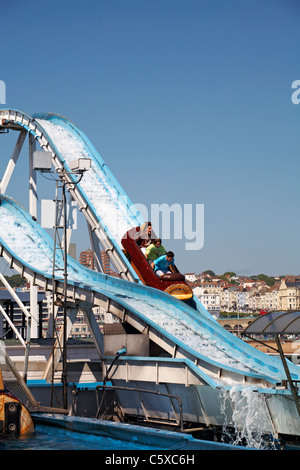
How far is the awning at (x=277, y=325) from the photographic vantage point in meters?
18.0

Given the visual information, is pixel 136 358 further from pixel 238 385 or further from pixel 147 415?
pixel 238 385

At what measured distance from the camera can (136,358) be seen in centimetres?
2597

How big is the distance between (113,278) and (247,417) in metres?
10.3

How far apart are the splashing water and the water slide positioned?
0.56m

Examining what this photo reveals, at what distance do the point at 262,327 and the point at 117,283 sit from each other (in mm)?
12603

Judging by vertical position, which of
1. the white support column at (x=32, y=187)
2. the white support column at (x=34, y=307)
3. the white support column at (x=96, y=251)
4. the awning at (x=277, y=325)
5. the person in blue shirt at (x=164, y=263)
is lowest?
the awning at (x=277, y=325)

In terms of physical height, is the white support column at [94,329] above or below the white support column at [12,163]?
below

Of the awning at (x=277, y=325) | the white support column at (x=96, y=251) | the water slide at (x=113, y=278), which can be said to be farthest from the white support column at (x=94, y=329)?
the awning at (x=277, y=325)

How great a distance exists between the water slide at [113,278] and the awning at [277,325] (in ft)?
12.2

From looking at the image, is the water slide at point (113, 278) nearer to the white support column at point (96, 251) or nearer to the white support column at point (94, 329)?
the white support column at point (94, 329)

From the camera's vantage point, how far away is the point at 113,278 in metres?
30.5

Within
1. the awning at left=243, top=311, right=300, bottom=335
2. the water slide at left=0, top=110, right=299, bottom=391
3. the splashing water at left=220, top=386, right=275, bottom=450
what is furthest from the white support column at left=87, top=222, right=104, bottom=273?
the awning at left=243, top=311, right=300, bottom=335

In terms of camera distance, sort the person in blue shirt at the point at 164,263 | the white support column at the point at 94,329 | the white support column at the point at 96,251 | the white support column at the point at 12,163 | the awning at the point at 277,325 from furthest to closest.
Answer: the white support column at the point at 12,163 → the white support column at the point at 96,251 → the person in blue shirt at the point at 164,263 → the white support column at the point at 94,329 → the awning at the point at 277,325
